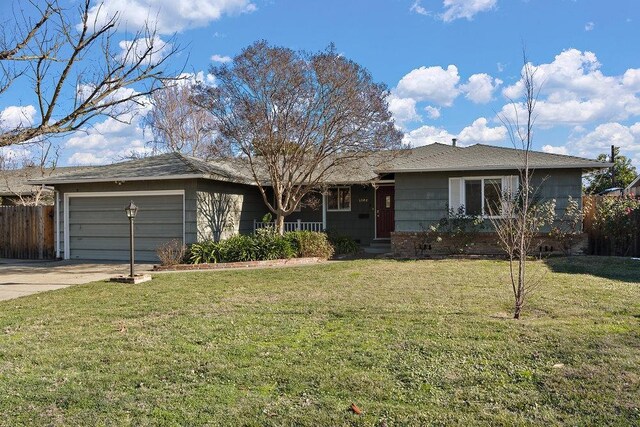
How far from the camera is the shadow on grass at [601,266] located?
32.2ft

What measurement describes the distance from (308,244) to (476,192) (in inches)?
210

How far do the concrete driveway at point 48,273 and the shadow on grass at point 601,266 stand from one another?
10.0 meters

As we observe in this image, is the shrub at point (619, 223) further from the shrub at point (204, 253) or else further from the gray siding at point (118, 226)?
the gray siding at point (118, 226)

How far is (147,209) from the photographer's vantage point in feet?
48.0

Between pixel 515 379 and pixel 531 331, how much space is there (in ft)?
5.03

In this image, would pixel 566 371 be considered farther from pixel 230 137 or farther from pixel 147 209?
pixel 147 209

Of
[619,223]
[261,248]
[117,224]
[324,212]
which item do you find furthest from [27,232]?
[619,223]

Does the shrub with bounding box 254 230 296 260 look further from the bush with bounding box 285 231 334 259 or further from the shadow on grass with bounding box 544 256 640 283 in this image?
the shadow on grass with bounding box 544 256 640 283

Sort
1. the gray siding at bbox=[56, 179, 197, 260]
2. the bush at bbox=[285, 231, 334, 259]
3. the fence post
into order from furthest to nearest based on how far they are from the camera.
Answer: the fence post < the gray siding at bbox=[56, 179, 197, 260] < the bush at bbox=[285, 231, 334, 259]

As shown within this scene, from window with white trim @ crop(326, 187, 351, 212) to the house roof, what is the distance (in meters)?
1.30

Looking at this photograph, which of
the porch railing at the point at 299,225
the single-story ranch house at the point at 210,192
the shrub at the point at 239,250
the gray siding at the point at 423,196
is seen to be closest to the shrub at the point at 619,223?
the single-story ranch house at the point at 210,192

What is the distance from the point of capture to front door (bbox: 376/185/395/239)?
1752cm

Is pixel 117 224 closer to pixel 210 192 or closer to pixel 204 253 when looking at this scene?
pixel 210 192

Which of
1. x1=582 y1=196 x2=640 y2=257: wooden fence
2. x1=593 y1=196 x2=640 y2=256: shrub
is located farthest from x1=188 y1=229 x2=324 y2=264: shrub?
x1=593 y1=196 x2=640 y2=256: shrub
